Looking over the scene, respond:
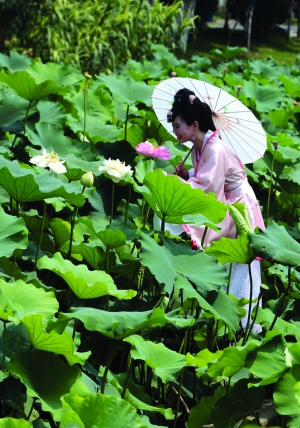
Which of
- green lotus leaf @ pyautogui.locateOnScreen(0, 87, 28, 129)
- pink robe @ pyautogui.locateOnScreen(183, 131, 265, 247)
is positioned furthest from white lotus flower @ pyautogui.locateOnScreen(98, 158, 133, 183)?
green lotus leaf @ pyautogui.locateOnScreen(0, 87, 28, 129)

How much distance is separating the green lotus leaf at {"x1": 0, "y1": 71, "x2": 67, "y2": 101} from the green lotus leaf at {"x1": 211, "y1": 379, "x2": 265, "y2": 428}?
1.71 meters

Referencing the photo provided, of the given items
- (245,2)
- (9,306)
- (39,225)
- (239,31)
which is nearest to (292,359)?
(9,306)

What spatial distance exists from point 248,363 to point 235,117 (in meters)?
1.53

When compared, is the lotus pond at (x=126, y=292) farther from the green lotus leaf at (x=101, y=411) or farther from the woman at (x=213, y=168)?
the woman at (x=213, y=168)

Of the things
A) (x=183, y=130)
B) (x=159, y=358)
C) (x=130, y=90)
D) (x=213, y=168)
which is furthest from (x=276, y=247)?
(x=130, y=90)

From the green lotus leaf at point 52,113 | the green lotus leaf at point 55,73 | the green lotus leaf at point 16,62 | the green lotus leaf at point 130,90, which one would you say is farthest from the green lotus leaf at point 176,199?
the green lotus leaf at point 16,62

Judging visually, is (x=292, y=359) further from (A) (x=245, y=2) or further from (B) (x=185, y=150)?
(A) (x=245, y=2)

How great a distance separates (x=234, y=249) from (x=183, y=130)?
34.4 inches

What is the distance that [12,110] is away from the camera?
10.9ft

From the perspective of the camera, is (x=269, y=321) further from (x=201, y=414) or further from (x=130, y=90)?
(x=130, y=90)

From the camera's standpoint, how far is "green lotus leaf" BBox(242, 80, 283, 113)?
15.8 ft

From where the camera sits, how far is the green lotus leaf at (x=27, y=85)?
10.7 ft

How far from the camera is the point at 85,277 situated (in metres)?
2.03

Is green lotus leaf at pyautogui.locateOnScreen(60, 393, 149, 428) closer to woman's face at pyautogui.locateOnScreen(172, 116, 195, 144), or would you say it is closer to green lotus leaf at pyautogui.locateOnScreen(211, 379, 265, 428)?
green lotus leaf at pyautogui.locateOnScreen(211, 379, 265, 428)
